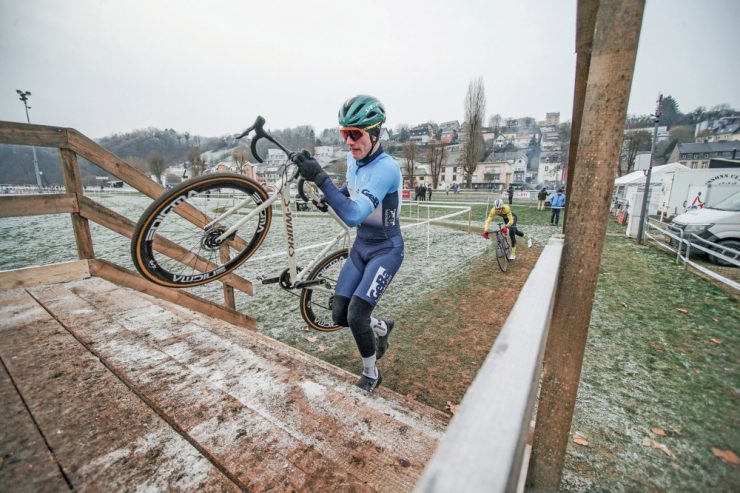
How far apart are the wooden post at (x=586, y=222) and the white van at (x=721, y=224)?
31.3 feet

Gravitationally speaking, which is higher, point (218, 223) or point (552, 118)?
point (552, 118)

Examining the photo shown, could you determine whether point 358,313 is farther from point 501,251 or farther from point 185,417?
point 501,251

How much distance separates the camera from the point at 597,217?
139cm

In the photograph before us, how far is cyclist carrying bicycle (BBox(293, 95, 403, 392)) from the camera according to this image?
8.18 feet

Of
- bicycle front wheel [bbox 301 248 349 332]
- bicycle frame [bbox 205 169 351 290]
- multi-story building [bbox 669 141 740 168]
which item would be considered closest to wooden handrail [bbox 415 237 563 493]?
bicycle frame [bbox 205 169 351 290]

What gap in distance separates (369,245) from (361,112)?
113cm

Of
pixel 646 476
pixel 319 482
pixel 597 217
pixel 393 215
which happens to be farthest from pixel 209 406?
pixel 646 476

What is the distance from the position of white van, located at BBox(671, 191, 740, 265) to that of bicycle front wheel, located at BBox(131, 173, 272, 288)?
1041 centimetres

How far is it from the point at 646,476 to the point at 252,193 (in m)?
3.59

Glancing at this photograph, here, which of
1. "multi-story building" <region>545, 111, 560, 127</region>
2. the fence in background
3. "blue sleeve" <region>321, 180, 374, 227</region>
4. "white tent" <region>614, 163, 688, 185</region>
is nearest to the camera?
"blue sleeve" <region>321, 180, 374, 227</region>

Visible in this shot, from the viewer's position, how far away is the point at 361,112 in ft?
8.70

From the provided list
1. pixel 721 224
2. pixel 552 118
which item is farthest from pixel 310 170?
pixel 552 118

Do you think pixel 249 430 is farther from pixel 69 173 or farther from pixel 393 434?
pixel 69 173

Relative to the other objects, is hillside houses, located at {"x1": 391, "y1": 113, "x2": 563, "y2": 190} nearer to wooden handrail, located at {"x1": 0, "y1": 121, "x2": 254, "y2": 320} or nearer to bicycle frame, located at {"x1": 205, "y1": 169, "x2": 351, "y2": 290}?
bicycle frame, located at {"x1": 205, "y1": 169, "x2": 351, "y2": 290}
